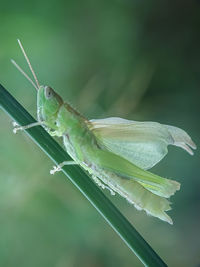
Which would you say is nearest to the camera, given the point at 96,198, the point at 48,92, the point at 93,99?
the point at 96,198

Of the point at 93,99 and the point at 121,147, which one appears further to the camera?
the point at 93,99

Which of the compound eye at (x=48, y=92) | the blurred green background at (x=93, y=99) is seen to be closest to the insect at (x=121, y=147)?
the compound eye at (x=48, y=92)

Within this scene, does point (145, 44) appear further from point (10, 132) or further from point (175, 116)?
point (10, 132)

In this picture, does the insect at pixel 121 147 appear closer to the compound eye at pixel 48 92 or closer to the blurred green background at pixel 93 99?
the compound eye at pixel 48 92

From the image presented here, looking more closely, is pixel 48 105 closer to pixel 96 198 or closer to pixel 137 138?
pixel 137 138

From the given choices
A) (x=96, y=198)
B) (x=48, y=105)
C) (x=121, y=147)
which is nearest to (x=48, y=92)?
(x=48, y=105)

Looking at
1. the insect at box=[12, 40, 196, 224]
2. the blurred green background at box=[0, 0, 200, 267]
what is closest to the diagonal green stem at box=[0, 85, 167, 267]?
the insect at box=[12, 40, 196, 224]
